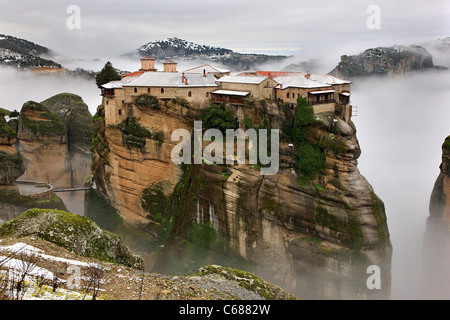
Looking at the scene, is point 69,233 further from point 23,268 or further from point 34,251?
point 23,268

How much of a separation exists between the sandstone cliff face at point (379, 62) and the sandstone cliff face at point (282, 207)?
44.7m

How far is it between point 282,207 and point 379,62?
177ft

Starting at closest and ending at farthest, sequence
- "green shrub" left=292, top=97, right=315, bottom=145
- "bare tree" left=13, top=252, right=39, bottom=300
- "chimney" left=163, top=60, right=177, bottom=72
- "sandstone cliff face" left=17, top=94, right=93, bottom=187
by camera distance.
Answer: "bare tree" left=13, top=252, right=39, bottom=300, "green shrub" left=292, top=97, right=315, bottom=145, "chimney" left=163, top=60, right=177, bottom=72, "sandstone cliff face" left=17, top=94, right=93, bottom=187

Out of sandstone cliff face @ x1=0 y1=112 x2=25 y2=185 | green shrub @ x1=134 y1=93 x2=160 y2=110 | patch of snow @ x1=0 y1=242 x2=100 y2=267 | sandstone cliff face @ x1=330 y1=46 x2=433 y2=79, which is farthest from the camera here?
sandstone cliff face @ x1=330 y1=46 x2=433 y2=79

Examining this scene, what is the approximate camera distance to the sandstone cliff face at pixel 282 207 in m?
26.7

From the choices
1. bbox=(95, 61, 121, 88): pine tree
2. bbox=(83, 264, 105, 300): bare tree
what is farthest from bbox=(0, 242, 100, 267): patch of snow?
bbox=(95, 61, 121, 88): pine tree

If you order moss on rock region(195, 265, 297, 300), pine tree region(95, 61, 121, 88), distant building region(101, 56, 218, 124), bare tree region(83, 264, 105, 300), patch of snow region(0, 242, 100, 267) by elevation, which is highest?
pine tree region(95, 61, 121, 88)

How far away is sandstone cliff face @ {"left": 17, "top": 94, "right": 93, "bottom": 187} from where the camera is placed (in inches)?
1694

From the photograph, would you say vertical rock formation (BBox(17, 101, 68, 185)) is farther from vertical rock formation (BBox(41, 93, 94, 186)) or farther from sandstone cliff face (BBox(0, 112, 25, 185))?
sandstone cliff face (BBox(0, 112, 25, 185))

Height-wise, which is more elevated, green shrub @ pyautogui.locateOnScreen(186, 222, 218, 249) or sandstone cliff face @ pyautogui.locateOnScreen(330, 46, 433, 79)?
sandstone cliff face @ pyautogui.locateOnScreen(330, 46, 433, 79)

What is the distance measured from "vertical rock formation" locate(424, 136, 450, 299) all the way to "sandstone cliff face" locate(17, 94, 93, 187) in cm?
3516

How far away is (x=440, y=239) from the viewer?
35.8 m

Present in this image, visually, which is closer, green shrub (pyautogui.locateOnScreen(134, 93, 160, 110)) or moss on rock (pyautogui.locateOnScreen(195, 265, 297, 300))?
moss on rock (pyautogui.locateOnScreen(195, 265, 297, 300))

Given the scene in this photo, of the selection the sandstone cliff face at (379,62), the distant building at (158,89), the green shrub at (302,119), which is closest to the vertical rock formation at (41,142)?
the distant building at (158,89)
